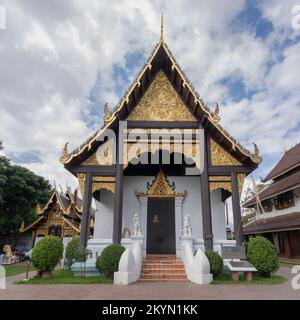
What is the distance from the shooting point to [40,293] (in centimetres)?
476

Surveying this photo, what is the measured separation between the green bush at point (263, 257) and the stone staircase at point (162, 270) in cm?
181

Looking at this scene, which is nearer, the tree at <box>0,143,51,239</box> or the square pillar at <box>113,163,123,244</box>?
the square pillar at <box>113,163,123,244</box>

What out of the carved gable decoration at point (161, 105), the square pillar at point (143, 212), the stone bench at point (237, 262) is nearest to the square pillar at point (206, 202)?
the stone bench at point (237, 262)

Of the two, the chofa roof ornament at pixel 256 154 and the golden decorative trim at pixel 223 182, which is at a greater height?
the chofa roof ornament at pixel 256 154

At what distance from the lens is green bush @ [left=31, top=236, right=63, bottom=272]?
6590 millimetres

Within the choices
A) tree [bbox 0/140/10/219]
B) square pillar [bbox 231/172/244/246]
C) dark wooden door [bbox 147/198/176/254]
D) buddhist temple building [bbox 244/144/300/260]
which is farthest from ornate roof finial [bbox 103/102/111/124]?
tree [bbox 0/140/10/219]

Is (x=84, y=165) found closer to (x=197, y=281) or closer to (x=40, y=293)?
(x=40, y=293)

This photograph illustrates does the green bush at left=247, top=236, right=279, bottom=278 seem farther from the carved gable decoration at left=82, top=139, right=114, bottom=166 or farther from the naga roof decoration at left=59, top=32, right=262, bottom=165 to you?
the carved gable decoration at left=82, top=139, right=114, bottom=166

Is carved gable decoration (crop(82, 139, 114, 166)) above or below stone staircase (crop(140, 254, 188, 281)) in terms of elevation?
above

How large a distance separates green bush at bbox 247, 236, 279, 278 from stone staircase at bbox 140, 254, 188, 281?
1810 millimetres

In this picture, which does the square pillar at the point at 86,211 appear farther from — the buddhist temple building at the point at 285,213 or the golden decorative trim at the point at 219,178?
the buddhist temple building at the point at 285,213

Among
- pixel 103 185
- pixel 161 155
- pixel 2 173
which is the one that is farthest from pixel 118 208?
pixel 2 173

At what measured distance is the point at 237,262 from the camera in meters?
6.56

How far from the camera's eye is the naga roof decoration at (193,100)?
7.84m
